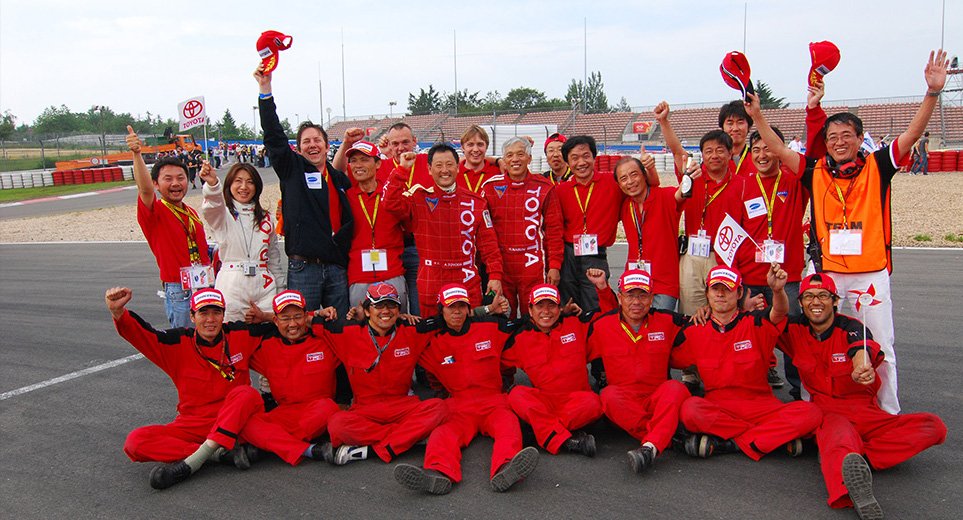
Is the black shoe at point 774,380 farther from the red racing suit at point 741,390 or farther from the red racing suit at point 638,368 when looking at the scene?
the red racing suit at point 638,368

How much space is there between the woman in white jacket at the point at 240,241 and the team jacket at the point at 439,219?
107 centimetres

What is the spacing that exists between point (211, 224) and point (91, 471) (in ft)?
6.31

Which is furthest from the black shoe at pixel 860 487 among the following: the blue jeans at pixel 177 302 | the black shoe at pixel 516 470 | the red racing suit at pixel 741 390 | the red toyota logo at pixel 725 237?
the blue jeans at pixel 177 302

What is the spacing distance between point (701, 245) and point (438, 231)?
7.19ft

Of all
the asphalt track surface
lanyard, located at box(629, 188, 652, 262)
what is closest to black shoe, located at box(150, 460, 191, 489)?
the asphalt track surface

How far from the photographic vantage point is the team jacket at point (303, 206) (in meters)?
5.16

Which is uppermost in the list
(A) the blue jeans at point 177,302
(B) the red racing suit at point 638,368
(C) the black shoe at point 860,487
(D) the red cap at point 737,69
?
(D) the red cap at point 737,69

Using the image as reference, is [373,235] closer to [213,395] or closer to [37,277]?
[213,395]

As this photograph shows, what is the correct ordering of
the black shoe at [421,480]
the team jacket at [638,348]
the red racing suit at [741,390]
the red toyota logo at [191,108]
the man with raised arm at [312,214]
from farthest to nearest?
the red toyota logo at [191,108], the man with raised arm at [312,214], the team jacket at [638,348], the red racing suit at [741,390], the black shoe at [421,480]

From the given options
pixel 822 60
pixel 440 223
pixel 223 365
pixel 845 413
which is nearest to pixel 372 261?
pixel 440 223

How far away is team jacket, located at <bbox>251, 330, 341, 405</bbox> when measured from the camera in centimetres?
477

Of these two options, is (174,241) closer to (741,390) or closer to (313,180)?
(313,180)

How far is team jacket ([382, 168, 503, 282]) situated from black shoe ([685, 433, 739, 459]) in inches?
85.1

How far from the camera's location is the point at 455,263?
17.3ft
